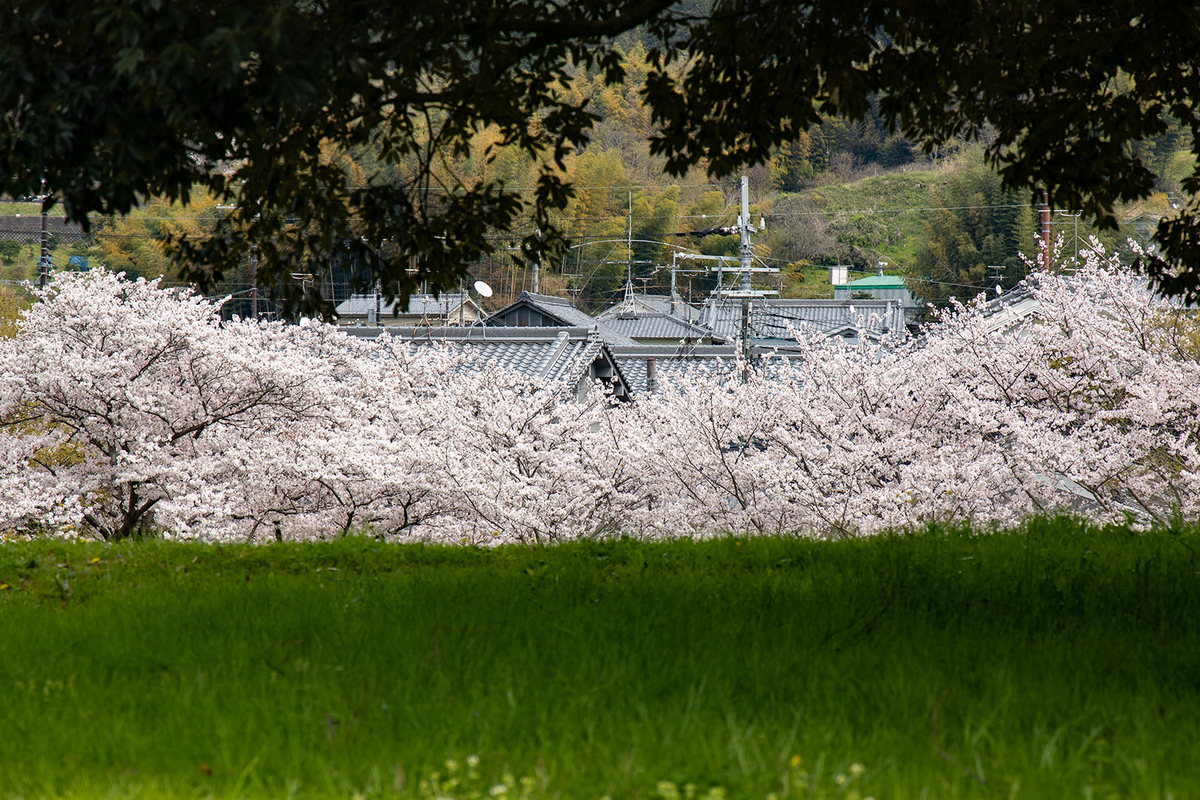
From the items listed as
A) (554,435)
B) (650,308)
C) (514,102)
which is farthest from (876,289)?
(514,102)

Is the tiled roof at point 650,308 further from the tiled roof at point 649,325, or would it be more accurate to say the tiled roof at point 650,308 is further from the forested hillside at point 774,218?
the forested hillside at point 774,218

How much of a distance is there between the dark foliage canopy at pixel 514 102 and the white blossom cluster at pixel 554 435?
869 centimetres

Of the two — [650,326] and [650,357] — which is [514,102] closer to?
[650,357]

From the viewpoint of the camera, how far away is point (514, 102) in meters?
5.22

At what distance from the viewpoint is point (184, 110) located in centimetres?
325

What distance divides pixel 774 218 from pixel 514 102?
202 ft

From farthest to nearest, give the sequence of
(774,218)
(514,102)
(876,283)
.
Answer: (774,218) < (876,283) < (514,102)

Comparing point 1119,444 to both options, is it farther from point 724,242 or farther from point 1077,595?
point 724,242

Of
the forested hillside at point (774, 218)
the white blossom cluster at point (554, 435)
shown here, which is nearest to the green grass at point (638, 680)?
the white blossom cluster at point (554, 435)

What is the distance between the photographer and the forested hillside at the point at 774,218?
160 feet

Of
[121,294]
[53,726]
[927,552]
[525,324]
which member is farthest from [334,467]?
[525,324]

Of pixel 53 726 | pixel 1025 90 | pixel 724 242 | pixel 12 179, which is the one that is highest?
pixel 724 242

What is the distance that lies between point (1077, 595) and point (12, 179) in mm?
5042

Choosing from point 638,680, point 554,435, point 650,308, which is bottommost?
point 638,680
